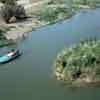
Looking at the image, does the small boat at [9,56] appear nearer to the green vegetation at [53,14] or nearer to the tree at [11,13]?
the tree at [11,13]

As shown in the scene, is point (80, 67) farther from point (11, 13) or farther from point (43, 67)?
point (11, 13)

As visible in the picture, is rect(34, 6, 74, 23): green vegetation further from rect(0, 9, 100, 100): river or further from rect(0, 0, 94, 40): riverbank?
rect(0, 9, 100, 100): river

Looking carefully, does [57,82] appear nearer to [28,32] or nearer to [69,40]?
[69,40]

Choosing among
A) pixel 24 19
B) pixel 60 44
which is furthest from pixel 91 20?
pixel 60 44

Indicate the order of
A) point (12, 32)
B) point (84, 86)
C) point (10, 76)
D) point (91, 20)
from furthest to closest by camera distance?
point (91, 20) → point (12, 32) → point (10, 76) → point (84, 86)

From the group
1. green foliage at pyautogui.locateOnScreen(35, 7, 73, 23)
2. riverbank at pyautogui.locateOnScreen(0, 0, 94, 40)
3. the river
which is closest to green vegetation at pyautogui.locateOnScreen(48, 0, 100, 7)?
riverbank at pyautogui.locateOnScreen(0, 0, 94, 40)

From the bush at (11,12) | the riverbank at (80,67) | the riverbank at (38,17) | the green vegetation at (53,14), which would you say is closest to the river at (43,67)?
the riverbank at (80,67)

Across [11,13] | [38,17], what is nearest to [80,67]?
[11,13]
